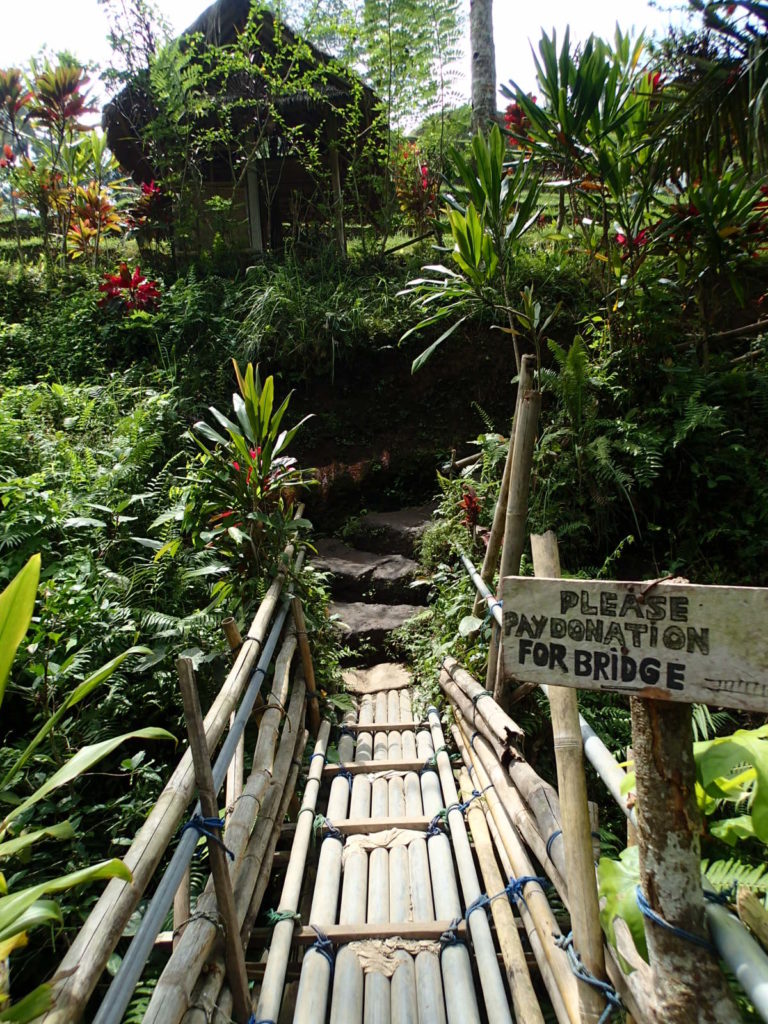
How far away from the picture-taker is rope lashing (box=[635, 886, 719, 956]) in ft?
3.18

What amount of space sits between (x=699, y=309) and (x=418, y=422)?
8.90 feet

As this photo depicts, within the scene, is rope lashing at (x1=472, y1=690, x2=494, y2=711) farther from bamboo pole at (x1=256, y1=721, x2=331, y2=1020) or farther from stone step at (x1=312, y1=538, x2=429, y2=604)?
stone step at (x1=312, y1=538, x2=429, y2=604)

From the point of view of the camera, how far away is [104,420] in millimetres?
4922

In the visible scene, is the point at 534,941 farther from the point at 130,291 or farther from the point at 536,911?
the point at 130,291

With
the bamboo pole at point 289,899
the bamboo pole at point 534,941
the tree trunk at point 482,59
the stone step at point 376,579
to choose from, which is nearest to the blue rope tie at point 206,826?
the bamboo pole at point 289,899

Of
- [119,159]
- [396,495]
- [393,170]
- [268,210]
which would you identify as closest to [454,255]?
[396,495]

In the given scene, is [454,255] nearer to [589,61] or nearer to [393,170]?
[589,61]

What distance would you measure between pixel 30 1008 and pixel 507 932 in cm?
140

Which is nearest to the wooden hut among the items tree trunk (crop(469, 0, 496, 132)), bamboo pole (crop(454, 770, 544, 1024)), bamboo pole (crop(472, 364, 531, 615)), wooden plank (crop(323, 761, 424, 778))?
tree trunk (crop(469, 0, 496, 132))

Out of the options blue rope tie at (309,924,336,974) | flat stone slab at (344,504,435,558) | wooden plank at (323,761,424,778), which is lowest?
blue rope tie at (309,924,336,974)

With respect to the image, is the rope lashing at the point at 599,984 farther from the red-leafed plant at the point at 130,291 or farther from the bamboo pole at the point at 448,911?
the red-leafed plant at the point at 130,291

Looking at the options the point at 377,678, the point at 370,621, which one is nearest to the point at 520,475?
→ the point at 377,678

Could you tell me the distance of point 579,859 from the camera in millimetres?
1327

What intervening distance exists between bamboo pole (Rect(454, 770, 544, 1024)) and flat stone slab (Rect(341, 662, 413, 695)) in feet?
5.05
